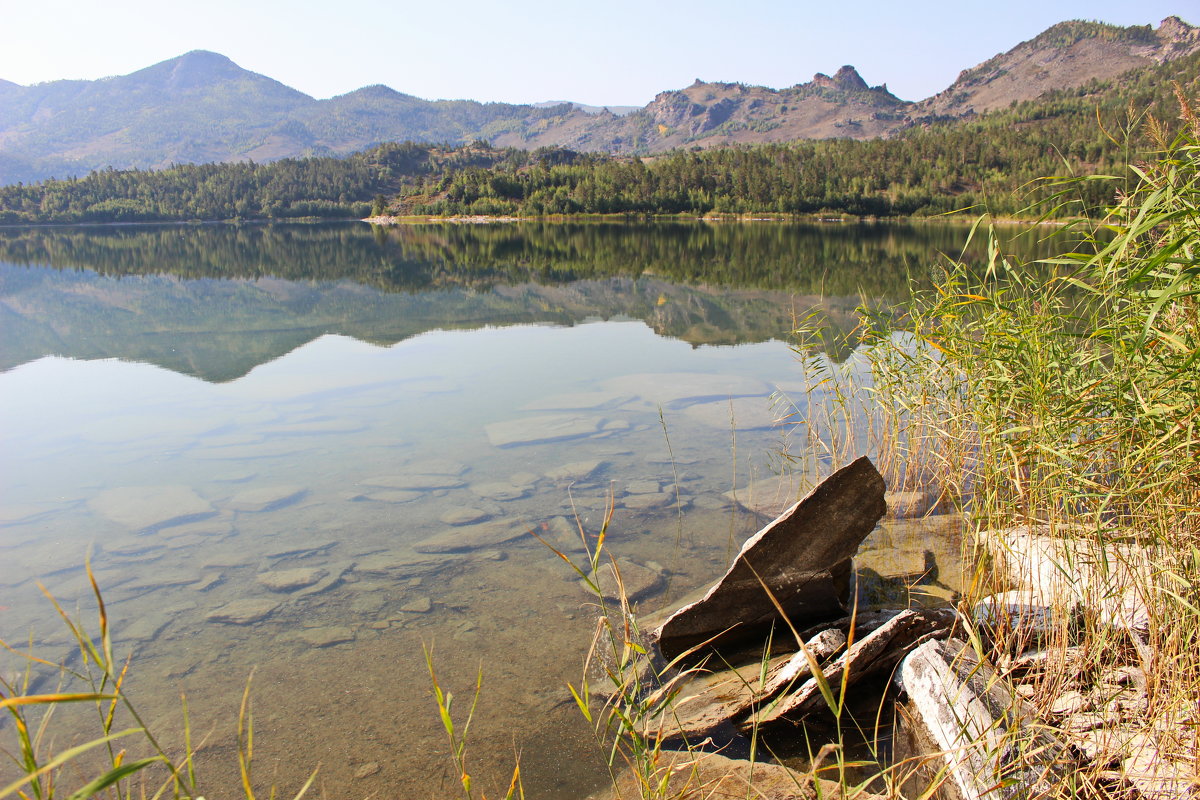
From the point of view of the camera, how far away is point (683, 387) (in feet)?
42.5

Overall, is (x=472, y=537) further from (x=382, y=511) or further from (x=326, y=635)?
(x=326, y=635)

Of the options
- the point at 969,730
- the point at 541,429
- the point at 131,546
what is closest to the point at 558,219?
the point at 541,429

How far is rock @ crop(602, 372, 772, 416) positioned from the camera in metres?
12.2

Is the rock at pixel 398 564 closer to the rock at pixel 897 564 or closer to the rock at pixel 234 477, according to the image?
the rock at pixel 234 477

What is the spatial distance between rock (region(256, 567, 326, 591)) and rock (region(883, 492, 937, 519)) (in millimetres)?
5261

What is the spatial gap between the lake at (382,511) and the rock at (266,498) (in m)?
0.05

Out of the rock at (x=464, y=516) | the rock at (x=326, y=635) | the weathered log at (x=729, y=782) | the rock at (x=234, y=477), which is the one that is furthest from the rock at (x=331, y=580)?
the weathered log at (x=729, y=782)

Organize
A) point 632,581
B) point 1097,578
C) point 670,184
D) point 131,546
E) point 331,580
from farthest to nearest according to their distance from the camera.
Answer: point 670,184
point 131,546
point 331,580
point 632,581
point 1097,578

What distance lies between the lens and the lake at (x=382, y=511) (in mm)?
4926

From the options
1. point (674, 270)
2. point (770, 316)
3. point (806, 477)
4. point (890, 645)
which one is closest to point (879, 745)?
point (890, 645)

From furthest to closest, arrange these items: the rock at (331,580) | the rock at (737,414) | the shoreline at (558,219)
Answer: the shoreline at (558,219), the rock at (737,414), the rock at (331,580)

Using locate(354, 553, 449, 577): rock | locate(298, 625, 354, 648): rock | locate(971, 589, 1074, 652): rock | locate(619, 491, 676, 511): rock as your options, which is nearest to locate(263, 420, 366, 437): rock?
locate(354, 553, 449, 577): rock

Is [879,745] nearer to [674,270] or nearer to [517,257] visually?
[674,270]

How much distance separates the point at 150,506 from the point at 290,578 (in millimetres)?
2744
